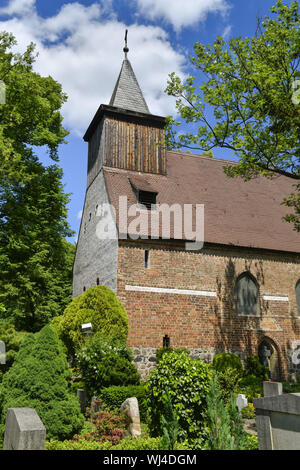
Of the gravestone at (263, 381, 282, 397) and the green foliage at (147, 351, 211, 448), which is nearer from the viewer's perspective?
the green foliage at (147, 351, 211, 448)

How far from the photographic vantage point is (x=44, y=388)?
6.94 meters

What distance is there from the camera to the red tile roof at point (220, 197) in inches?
738

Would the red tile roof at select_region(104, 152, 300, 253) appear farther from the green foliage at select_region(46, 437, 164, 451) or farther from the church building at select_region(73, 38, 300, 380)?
the green foliage at select_region(46, 437, 164, 451)

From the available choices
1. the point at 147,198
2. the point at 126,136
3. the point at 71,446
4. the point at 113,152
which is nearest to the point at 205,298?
the point at 147,198

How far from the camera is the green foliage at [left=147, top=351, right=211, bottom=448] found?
7.04 meters

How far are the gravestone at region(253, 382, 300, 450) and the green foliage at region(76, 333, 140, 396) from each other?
20.5 feet

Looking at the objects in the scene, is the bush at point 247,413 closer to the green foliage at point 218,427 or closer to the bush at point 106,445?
the bush at point 106,445

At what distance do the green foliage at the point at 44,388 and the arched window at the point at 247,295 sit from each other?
1208 cm

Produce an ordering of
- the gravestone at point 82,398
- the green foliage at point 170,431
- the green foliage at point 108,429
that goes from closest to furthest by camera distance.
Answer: the green foliage at point 170,431
the green foliage at point 108,429
the gravestone at point 82,398

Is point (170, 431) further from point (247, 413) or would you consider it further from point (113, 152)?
point (113, 152)

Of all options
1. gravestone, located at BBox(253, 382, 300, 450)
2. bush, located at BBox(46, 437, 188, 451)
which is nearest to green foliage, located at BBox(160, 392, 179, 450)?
bush, located at BBox(46, 437, 188, 451)

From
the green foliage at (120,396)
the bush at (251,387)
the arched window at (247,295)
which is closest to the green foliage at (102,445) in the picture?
the green foliage at (120,396)

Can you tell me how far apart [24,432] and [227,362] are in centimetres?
1216
